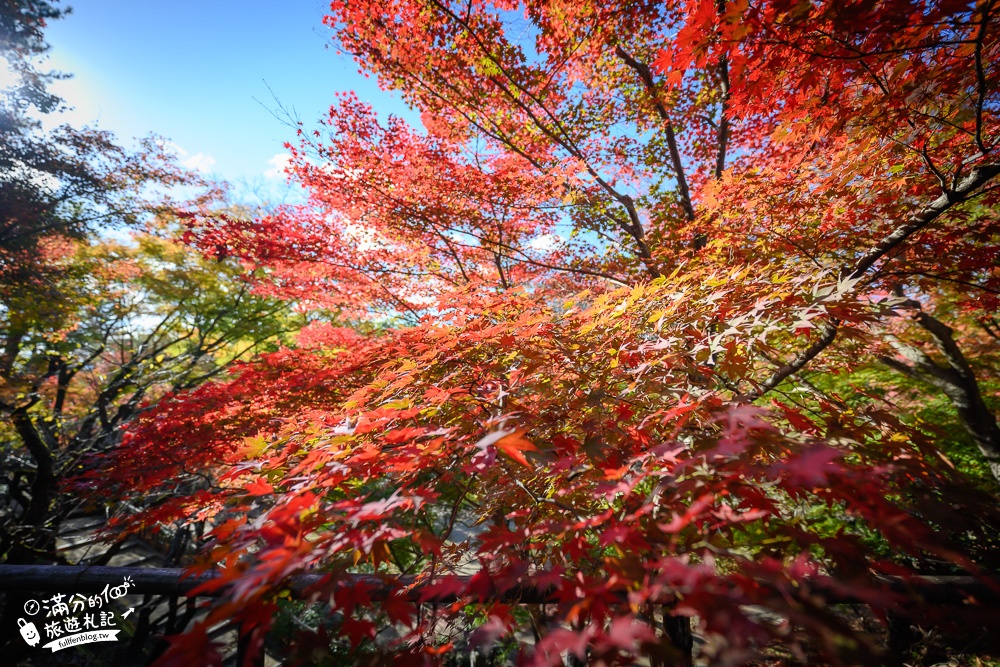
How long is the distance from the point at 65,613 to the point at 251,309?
26.3ft

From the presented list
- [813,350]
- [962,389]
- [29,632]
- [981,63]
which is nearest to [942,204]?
[981,63]

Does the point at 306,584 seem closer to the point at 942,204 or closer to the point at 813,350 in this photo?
the point at 813,350

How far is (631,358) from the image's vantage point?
8.32 ft

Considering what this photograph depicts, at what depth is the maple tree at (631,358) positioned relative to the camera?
4.24ft

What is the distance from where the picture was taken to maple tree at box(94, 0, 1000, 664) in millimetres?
1291

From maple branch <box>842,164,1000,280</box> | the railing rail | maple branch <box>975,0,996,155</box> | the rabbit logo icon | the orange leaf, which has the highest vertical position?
maple branch <box>975,0,996,155</box>

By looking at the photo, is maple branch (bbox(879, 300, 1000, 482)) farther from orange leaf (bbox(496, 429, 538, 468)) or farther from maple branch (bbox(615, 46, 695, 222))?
orange leaf (bbox(496, 429, 538, 468))

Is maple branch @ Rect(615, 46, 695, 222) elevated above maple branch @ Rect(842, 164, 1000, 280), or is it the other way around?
maple branch @ Rect(615, 46, 695, 222)

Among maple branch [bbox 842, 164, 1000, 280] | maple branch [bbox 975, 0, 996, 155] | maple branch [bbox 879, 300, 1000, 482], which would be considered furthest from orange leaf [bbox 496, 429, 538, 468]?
maple branch [bbox 879, 300, 1000, 482]

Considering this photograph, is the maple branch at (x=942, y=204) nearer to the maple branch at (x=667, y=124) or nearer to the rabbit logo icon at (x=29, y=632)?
the maple branch at (x=667, y=124)

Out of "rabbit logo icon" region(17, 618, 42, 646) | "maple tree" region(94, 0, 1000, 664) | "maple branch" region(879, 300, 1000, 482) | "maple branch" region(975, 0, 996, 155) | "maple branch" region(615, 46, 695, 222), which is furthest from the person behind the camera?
"maple branch" region(615, 46, 695, 222)

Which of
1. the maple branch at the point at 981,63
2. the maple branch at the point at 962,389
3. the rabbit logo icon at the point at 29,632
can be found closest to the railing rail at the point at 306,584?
the maple branch at the point at 981,63

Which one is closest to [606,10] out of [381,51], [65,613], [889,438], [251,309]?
[381,51]

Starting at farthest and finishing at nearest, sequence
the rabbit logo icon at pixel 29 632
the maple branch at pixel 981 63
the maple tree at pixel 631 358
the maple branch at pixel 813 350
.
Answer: the rabbit logo icon at pixel 29 632 < the maple branch at pixel 813 350 < the maple branch at pixel 981 63 < the maple tree at pixel 631 358
